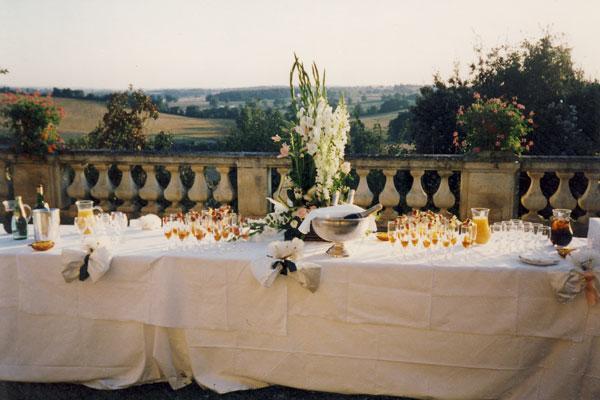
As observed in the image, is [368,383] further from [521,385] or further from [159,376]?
[159,376]

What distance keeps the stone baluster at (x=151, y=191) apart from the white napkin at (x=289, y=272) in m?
3.41

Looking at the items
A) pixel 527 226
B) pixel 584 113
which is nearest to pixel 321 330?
pixel 527 226

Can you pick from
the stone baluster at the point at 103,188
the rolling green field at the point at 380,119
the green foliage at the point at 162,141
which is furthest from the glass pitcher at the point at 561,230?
the rolling green field at the point at 380,119

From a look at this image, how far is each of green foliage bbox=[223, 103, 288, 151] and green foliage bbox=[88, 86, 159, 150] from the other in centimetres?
384

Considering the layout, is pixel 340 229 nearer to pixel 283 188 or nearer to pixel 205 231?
pixel 205 231

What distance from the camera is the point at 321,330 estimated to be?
350 cm

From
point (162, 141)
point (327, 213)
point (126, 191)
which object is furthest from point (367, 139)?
point (327, 213)

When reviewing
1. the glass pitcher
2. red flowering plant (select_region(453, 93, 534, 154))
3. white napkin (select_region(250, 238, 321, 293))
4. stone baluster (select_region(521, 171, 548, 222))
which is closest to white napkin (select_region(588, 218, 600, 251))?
the glass pitcher

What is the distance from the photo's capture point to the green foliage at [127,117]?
1030 centimetres

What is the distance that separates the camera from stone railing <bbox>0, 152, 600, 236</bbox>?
19.1 feet

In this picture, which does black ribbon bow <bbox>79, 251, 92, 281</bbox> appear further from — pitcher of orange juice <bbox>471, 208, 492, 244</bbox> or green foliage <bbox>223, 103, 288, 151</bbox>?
green foliage <bbox>223, 103, 288, 151</bbox>

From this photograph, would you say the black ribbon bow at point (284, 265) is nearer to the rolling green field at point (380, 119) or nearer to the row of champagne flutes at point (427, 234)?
the row of champagne flutes at point (427, 234)

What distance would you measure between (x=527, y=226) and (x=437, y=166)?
2263mm

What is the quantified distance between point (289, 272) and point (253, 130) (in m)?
12.0
